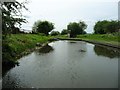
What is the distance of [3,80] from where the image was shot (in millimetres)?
14695

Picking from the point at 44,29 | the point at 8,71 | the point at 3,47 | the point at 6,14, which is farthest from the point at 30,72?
the point at 44,29

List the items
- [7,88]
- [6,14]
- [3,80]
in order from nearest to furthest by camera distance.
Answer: [7,88]
[3,80]
[6,14]

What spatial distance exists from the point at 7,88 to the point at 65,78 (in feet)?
13.5

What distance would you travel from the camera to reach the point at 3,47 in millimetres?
18672

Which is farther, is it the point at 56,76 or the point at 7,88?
the point at 56,76

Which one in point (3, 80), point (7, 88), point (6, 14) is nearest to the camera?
point (7, 88)

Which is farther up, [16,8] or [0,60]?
[16,8]

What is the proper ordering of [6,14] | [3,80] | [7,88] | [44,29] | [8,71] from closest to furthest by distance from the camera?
1. [7,88]
2. [3,80]
3. [6,14]
4. [8,71]
5. [44,29]

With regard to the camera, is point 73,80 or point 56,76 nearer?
point 73,80

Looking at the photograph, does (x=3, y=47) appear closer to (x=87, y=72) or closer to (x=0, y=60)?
(x=0, y=60)

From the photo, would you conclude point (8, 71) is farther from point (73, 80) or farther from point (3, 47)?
point (73, 80)

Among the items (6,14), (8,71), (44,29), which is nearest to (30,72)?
(8,71)

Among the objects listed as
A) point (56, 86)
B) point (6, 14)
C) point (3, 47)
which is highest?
point (6, 14)

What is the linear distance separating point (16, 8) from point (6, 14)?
1100mm
